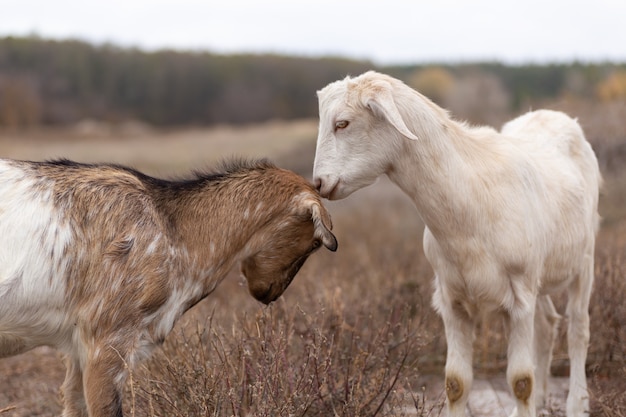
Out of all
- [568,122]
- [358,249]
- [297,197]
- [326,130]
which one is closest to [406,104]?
[326,130]

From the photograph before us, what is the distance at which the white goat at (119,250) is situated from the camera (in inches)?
172

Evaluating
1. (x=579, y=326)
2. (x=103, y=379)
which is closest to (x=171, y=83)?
(x=579, y=326)

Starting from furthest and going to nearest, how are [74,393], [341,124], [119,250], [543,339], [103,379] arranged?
[543,339] < [74,393] < [341,124] < [119,250] < [103,379]

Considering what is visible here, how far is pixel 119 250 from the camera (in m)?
4.46

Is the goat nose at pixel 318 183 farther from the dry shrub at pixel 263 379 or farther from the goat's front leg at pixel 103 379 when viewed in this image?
the goat's front leg at pixel 103 379

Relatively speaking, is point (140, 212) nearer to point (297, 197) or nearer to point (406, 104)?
point (297, 197)

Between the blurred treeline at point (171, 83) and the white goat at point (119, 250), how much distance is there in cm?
5884

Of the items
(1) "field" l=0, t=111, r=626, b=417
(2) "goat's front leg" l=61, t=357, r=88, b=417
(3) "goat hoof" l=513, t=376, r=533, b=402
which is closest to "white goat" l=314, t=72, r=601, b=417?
(3) "goat hoof" l=513, t=376, r=533, b=402

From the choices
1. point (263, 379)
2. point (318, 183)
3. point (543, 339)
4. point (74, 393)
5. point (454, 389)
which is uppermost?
point (318, 183)

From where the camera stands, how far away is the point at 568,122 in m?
6.30

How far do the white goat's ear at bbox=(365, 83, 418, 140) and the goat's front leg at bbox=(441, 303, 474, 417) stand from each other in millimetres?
1268

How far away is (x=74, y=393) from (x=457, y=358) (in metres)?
2.27

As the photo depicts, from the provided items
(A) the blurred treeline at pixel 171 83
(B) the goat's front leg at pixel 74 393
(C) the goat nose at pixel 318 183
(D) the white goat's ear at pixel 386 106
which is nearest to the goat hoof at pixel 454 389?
(C) the goat nose at pixel 318 183

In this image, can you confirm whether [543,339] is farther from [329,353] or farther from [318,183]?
[318,183]
